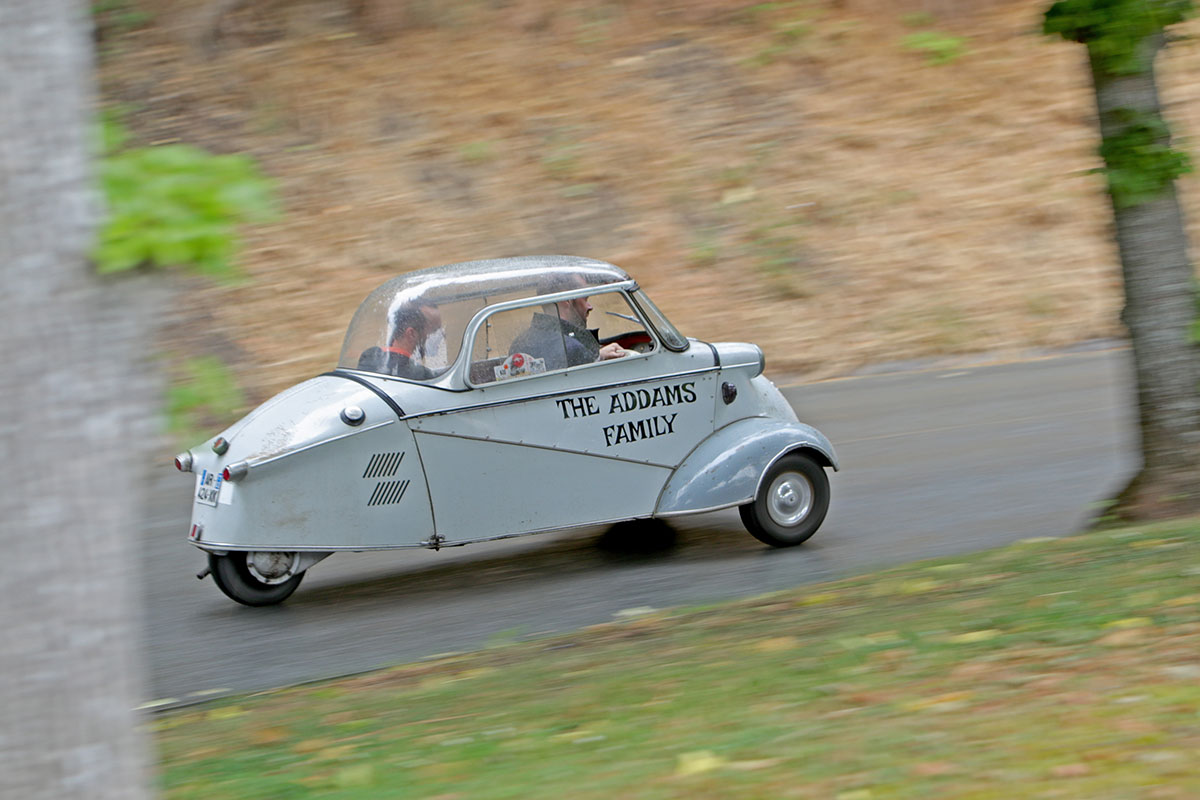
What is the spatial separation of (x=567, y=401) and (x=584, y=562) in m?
1.21

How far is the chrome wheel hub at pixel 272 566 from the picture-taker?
331 inches

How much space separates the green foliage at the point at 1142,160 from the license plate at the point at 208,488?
528 centimetres

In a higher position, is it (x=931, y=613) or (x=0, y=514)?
(x=0, y=514)

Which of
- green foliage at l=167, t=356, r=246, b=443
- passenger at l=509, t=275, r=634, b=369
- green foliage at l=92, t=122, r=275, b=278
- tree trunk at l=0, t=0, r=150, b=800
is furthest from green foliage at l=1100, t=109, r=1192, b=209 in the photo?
tree trunk at l=0, t=0, r=150, b=800

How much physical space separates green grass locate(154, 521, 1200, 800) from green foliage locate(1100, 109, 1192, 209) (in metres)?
1.87

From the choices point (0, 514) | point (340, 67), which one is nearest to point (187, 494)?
point (0, 514)

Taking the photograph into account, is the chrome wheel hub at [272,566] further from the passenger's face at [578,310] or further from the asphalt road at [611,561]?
the passenger's face at [578,310]

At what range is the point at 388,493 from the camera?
27.0 ft

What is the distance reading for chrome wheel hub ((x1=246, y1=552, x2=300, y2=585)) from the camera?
27.6ft

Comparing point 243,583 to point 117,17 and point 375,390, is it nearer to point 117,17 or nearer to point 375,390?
point 375,390

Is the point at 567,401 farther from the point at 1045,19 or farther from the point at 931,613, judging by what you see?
the point at 1045,19

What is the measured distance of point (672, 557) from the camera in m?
9.24

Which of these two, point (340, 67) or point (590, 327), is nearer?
point (590, 327)

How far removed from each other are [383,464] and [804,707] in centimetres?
369
